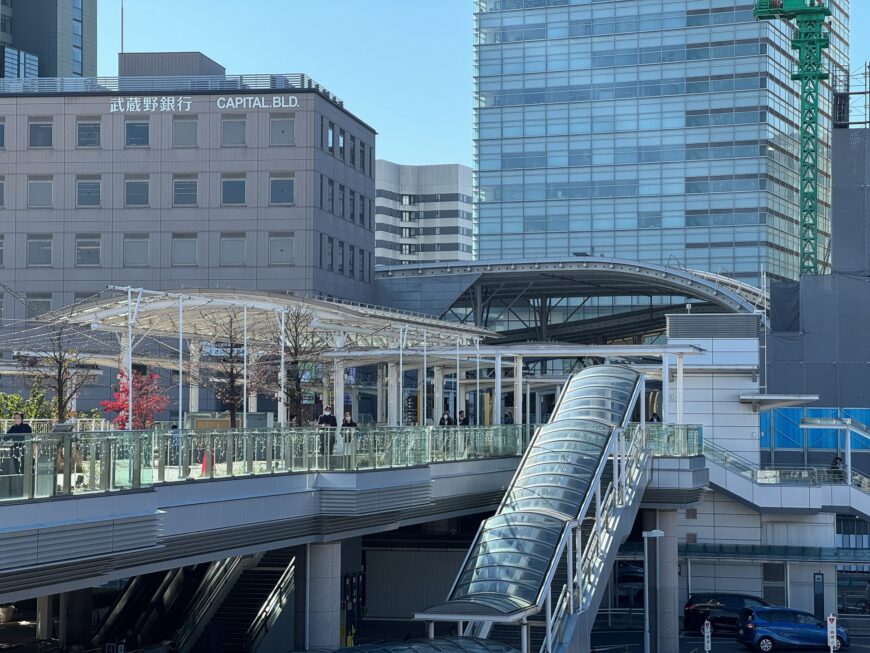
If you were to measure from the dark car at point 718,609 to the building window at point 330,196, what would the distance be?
31.8 m

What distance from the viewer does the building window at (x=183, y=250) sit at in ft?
221

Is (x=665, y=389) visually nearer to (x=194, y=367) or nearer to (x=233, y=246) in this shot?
(x=194, y=367)

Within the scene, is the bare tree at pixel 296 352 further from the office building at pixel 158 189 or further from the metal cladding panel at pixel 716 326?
the office building at pixel 158 189

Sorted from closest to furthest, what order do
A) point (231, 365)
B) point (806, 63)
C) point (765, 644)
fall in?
point (765, 644)
point (231, 365)
point (806, 63)

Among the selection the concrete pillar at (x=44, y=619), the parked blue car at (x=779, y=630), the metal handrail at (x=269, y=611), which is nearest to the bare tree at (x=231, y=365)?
the metal handrail at (x=269, y=611)

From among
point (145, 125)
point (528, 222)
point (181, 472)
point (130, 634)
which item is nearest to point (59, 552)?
point (181, 472)

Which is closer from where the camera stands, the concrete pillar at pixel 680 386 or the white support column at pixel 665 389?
the white support column at pixel 665 389

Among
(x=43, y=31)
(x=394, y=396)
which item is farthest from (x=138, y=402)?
(x=43, y=31)

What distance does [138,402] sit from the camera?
42906mm

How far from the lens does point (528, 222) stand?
10544 centimetres

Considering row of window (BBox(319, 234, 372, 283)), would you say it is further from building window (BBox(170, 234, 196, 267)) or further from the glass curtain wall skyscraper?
the glass curtain wall skyscraper

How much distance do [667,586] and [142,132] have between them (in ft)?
123

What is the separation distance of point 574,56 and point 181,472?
85.6 m

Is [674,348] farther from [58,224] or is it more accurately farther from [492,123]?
[492,123]
